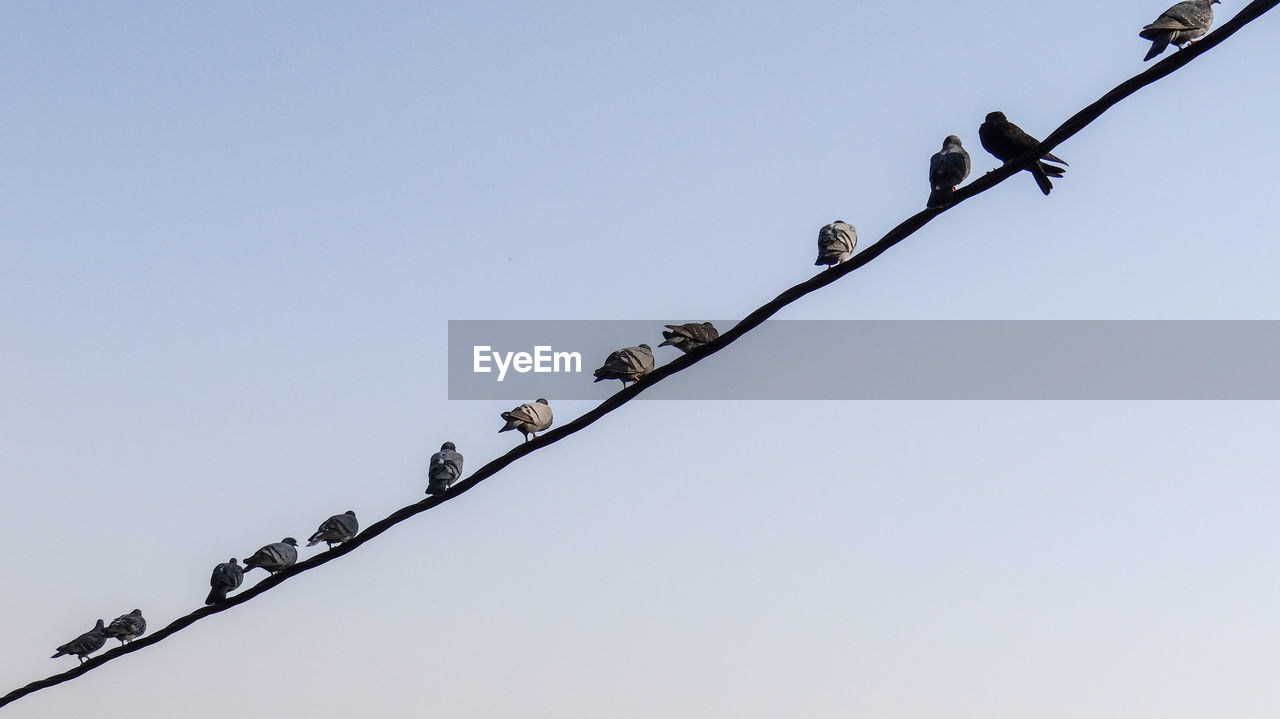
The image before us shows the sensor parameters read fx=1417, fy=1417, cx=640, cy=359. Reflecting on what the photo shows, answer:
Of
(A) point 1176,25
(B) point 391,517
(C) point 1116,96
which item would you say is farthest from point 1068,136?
(B) point 391,517

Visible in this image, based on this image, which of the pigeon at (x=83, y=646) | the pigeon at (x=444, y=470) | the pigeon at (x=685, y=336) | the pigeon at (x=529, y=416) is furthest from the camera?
the pigeon at (x=83, y=646)

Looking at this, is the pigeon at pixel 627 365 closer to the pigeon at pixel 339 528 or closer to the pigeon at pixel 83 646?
the pigeon at pixel 339 528

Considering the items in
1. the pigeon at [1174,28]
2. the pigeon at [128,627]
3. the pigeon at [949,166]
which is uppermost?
the pigeon at [1174,28]

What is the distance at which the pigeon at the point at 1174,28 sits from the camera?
802 centimetres

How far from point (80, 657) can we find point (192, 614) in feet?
26.2

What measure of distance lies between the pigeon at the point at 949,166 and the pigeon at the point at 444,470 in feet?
15.6

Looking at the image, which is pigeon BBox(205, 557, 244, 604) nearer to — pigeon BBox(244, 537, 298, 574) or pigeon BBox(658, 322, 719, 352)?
pigeon BBox(244, 537, 298, 574)

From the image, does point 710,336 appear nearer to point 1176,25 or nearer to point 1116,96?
point 1176,25

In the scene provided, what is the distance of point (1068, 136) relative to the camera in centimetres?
614

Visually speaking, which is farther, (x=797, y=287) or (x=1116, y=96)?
(x=797, y=287)

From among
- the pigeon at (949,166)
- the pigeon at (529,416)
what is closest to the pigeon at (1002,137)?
the pigeon at (949,166)

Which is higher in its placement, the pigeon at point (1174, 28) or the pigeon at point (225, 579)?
the pigeon at point (1174, 28)

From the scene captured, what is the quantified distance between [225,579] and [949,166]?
756 cm

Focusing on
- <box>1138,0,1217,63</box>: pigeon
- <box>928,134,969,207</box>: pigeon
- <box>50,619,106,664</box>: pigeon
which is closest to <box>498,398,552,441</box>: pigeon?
<box>928,134,969,207</box>: pigeon
